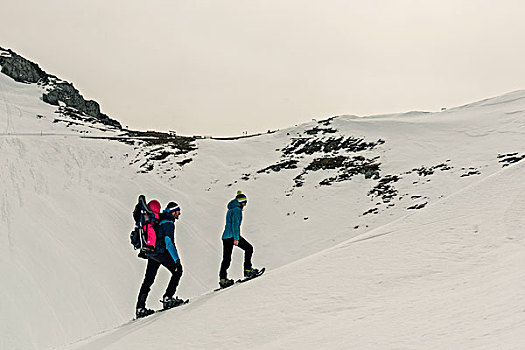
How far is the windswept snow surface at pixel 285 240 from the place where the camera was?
15.8ft

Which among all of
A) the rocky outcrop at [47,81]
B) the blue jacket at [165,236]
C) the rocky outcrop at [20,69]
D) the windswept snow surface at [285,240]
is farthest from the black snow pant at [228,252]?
the rocky outcrop at [20,69]

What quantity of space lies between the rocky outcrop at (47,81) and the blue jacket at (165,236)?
4064 centimetres

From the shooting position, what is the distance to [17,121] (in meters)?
32.8

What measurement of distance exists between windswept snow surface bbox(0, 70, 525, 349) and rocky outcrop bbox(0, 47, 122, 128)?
11940 mm

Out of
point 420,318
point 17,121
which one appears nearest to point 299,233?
point 420,318

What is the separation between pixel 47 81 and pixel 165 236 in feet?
169

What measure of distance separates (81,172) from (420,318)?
835 inches

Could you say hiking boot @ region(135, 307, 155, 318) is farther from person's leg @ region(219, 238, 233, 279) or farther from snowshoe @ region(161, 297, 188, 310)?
person's leg @ region(219, 238, 233, 279)

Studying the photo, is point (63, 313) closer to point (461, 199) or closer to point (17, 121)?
point (461, 199)

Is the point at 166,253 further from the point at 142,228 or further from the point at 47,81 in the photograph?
the point at 47,81

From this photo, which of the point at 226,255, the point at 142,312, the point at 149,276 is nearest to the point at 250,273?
the point at 226,255

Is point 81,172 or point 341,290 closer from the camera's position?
point 341,290

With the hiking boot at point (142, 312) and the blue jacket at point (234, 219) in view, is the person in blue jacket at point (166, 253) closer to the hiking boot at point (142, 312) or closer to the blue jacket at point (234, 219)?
the hiking boot at point (142, 312)

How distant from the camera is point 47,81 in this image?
53.6 meters
